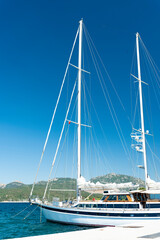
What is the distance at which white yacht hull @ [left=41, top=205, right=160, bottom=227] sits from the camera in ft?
75.4

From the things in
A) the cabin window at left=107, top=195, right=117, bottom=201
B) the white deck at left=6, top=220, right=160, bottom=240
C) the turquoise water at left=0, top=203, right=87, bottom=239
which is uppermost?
the cabin window at left=107, top=195, right=117, bottom=201

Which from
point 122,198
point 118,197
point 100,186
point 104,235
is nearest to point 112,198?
point 118,197

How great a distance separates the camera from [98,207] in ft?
84.1

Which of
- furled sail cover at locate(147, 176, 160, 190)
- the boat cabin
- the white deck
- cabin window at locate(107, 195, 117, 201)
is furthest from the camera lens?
furled sail cover at locate(147, 176, 160, 190)

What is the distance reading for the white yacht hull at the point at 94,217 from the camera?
75.4ft

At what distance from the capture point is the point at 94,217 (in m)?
24.6

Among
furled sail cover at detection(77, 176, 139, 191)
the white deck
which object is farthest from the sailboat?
the white deck

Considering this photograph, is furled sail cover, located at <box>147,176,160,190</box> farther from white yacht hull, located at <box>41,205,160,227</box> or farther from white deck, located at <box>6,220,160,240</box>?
white deck, located at <box>6,220,160,240</box>

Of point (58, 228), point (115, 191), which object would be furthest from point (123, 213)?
point (58, 228)

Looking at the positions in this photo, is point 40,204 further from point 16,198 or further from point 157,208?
point 16,198

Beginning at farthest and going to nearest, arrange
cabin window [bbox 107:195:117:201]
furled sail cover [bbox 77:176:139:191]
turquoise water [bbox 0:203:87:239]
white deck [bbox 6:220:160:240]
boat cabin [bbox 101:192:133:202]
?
1. furled sail cover [bbox 77:176:139:191]
2. cabin window [bbox 107:195:117:201]
3. boat cabin [bbox 101:192:133:202]
4. turquoise water [bbox 0:203:87:239]
5. white deck [bbox 6:220:160:240]

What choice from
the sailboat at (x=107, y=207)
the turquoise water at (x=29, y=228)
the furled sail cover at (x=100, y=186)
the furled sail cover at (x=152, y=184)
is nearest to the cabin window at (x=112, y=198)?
the sailboat at (x=107, y=207)

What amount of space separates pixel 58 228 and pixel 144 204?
10100 millimetres

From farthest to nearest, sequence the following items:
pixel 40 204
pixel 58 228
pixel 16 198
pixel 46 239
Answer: pixel 16 198
pixel 40 204
pixel 58 228
pixel 46 239
